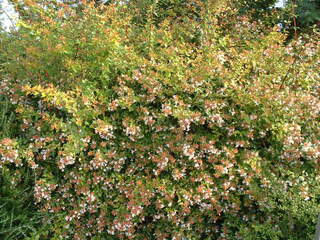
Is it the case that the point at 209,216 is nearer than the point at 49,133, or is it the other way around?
the point at 49,133

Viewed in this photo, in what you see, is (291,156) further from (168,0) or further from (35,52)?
(168,0)

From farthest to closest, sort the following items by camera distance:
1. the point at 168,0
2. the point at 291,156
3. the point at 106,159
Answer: the point at 168,0 → the point at 291,156 → the point at 106,159

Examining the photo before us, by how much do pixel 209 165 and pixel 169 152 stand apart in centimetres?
33

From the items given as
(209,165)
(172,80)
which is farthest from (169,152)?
(172,80)

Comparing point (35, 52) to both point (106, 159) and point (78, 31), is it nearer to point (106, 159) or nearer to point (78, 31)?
point (78, 31)

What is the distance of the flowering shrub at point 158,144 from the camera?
97.4 inches

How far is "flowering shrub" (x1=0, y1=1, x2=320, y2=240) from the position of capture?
247 cm

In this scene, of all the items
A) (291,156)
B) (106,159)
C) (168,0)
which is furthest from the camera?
(168,0)

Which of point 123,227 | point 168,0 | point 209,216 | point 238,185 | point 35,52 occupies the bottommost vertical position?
point 123,227

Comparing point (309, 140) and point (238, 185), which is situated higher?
point (309, 140)

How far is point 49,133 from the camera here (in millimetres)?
2541

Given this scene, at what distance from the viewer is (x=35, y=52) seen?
105 inches

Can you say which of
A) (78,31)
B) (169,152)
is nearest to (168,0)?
(78,31)

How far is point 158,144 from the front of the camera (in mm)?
2561
